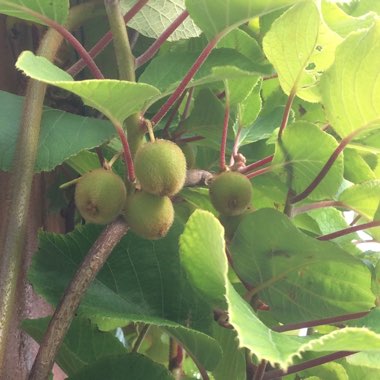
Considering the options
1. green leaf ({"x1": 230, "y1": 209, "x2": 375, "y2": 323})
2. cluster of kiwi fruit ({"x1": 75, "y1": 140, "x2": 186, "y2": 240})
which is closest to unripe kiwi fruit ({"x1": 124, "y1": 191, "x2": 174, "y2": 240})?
cluster of kiwi fruit ({"x1": 75, "y1": 140, "x2": 186, "y2": 240})

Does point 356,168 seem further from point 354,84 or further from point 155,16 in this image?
point 155,16

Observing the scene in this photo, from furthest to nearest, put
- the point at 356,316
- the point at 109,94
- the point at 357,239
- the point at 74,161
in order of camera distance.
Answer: the point at 357,239, the point at 74,161, the point at 356,316, the point at 109,94

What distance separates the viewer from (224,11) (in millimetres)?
585

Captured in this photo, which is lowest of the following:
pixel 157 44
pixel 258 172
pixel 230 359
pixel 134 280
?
pixel 230 359

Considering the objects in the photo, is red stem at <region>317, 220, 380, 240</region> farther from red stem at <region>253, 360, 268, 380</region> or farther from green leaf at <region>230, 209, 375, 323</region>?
red stem at <region>253, 360, 268, 380</region>

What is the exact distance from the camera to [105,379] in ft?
2.10

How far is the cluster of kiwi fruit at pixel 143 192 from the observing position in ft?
1.82

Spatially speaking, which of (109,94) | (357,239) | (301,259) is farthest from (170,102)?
(357,239)

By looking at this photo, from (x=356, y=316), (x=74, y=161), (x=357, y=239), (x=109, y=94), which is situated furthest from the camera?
(x=357, y=239)

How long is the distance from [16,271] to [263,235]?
0.25 meters

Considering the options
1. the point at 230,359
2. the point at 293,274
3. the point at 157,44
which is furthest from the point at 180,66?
the point at 230,359

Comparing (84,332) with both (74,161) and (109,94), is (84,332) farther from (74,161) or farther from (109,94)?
(109,94)

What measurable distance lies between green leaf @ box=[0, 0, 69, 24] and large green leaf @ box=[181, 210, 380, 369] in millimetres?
259

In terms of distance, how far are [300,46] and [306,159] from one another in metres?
0.12
